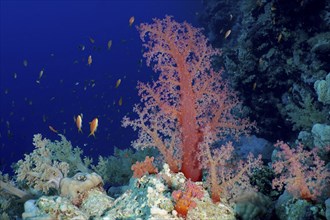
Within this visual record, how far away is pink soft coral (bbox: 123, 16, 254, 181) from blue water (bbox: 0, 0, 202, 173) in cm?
2217

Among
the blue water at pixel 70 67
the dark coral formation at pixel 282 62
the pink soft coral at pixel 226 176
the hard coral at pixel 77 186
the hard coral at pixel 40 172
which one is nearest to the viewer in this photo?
the pink soft coral at pixel 226 176

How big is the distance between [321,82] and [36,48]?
8299 cm

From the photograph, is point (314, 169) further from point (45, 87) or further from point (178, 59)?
point (45, 87)

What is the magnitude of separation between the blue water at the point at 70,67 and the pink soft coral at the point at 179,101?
2217 cm

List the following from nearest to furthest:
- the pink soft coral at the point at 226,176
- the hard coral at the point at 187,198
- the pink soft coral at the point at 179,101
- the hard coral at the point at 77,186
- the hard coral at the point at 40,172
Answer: the hard coral at the point at 187,198
the pink soft coral at the point at 226,176
the hard coral at the point at 77,186
the pink soft coral at the point at 179,101
the hard coral at the point at 40,172

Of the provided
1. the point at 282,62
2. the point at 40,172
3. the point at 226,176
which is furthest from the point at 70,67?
the point at 226,176

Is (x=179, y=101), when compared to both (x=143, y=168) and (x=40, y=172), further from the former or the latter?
(x=40, y=172)

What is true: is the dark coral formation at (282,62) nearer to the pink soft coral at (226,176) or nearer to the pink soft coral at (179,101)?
the pink soft coral at (179,101)

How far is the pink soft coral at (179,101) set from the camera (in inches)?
165

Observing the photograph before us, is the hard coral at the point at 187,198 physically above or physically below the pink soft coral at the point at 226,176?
below

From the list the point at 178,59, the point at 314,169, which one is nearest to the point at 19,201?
the point at 178,59

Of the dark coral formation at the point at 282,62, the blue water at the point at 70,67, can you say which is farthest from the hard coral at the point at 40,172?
the blue water at the point at 70,67

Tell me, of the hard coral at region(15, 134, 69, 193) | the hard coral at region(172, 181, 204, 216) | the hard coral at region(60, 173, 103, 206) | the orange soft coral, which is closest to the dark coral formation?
the orange soft coral

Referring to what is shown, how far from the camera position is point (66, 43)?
8175 cm
